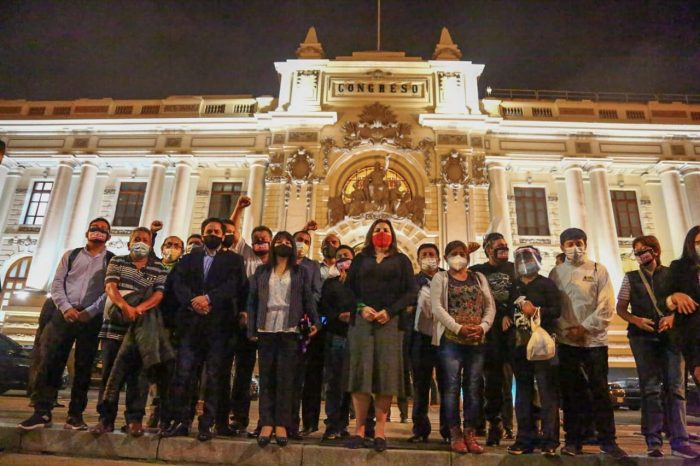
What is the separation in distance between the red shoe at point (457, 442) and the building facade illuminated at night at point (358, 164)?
1260cm

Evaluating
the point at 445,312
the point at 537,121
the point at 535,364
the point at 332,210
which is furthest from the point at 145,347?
the point at 537,121

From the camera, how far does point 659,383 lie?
4.02 metres

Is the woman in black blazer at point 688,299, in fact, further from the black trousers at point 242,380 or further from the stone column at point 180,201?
the stone column at point 180,201

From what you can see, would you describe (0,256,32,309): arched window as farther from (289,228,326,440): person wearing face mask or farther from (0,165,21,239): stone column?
(289,228,326,440): person wearing face mask

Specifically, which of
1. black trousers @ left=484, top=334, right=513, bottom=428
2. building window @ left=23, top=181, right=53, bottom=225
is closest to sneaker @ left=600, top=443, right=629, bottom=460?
black trousers @ left=484, top=334, right=513, bottom=428

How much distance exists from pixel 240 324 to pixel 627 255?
699 inches

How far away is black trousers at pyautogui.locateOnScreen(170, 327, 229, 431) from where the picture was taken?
12.3 feet

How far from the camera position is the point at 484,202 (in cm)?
1684

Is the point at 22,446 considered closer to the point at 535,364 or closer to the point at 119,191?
the point at 535,364

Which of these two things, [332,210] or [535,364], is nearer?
[535,364]

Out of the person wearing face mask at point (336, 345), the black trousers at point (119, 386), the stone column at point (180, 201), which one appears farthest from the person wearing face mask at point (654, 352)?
the stone column at point (180, 201)

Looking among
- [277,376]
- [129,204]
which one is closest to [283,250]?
[277,376]

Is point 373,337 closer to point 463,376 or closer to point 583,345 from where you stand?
point 463,376

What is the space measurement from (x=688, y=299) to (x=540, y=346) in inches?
54.6
